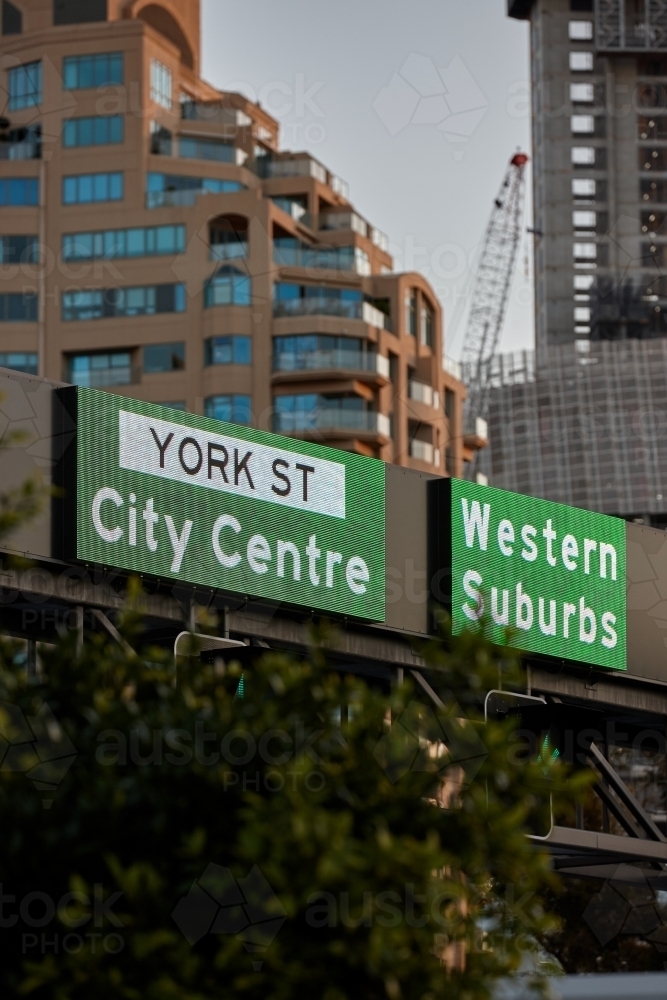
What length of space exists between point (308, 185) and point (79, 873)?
291 ft

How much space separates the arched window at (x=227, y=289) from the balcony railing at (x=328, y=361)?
311 cm

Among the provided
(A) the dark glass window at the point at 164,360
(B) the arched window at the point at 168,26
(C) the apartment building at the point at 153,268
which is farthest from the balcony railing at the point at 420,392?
(B) the arched window at the point at 168,26

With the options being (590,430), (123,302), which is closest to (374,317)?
(123,302)

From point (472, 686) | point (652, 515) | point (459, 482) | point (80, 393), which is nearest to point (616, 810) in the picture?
point (459, 482)

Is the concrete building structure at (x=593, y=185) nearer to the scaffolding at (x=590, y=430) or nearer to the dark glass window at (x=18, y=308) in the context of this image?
the scaffolding at (x=590, y=430)

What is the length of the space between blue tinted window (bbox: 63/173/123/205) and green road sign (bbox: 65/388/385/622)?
68.1 metres

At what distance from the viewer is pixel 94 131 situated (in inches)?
3617

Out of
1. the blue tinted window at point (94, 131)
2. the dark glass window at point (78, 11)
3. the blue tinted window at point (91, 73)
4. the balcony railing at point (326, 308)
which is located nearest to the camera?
the blue tinted window at point (94, 131)

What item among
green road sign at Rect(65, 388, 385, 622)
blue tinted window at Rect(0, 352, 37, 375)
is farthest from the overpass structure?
blue tinted window at Rect(0, 352, 37, 375)

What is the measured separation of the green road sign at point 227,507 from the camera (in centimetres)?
2212

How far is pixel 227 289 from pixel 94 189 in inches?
312

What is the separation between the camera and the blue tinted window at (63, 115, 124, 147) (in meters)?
91.5

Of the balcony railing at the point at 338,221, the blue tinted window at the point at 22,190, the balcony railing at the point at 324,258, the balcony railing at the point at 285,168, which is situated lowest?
the balcony railing at the point at 324,258

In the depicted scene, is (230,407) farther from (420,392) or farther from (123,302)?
(420,392)
